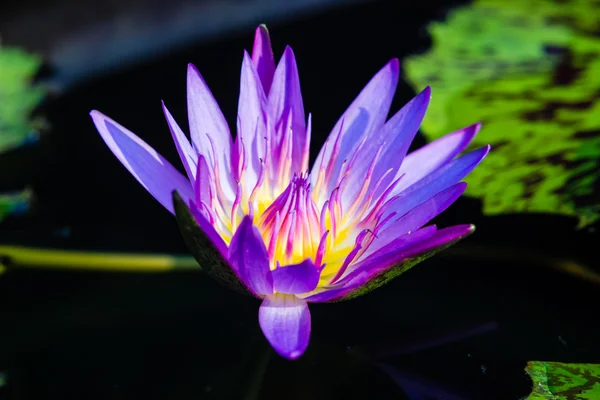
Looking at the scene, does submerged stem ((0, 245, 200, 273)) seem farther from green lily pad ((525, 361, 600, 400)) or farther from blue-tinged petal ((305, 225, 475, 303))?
green lily pad ((525, 361, 600, 400))

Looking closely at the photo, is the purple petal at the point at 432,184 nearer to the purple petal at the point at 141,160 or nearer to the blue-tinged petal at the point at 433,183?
the blue-tinged petal at the point at 433,183

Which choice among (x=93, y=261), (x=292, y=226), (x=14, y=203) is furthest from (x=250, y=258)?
(x=14, y=203)

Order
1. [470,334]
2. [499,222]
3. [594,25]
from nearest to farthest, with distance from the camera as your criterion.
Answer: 1. [470,334]
2. [499,222]
3. [594,25]

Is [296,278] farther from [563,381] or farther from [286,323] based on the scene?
[563,381]

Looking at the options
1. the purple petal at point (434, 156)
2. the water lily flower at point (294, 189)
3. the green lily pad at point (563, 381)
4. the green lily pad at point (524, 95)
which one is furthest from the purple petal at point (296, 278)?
the green lily pad at point (524, 95)

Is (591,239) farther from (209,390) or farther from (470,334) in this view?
(209,390)

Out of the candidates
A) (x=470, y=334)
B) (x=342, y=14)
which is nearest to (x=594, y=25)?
(x=342, y=14)
